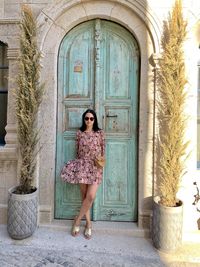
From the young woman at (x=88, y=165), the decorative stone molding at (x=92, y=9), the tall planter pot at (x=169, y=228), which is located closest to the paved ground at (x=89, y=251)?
the tall planter pot at (x=169, y=228)

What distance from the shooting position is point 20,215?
131 inches

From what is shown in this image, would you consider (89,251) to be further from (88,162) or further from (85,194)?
(88,162)

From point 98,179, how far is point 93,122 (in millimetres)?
794

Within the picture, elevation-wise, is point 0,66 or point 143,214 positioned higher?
point 0,66

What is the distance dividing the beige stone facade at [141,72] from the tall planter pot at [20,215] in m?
0.41

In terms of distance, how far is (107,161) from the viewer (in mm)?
3830

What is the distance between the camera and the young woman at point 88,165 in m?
3.46

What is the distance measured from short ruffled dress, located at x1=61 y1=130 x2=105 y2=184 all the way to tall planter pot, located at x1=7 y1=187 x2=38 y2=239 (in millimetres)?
587

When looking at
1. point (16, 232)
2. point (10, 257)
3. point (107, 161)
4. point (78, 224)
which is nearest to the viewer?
point (10, 257)

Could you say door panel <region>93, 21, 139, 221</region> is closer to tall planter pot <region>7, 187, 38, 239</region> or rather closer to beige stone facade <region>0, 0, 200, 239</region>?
beige stone facade <region>0, 0, 200, 239</region>

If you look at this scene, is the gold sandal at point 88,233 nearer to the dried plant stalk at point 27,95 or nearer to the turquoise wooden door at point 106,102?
the turquoise wooden door at point 106,102

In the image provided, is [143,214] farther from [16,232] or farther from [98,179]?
[16,232]

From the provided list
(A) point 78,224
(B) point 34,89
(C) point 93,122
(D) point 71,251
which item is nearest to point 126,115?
(C) point 93,122


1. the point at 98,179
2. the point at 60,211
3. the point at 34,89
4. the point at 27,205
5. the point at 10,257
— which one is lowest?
the point at 10,257
